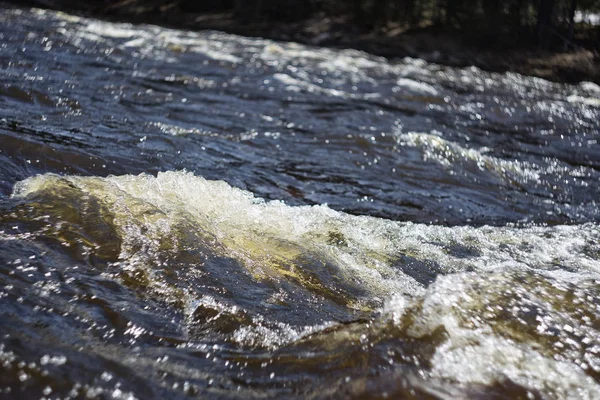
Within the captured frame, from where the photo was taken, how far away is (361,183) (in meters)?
5.04

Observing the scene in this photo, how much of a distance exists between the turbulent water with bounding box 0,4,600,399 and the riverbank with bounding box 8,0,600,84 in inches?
306

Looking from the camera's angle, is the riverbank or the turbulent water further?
the riverbank

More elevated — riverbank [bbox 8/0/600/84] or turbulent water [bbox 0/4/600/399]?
turbulent water [bbox 0/4/600/399]

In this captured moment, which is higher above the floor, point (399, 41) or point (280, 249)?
point (280, 249)

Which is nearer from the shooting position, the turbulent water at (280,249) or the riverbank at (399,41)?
the turbulent water at (280,249)

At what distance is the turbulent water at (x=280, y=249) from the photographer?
78.4 inches

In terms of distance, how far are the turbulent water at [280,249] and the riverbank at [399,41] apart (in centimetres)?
777

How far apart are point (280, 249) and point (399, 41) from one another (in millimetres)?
14565

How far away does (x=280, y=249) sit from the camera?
10.2 feet

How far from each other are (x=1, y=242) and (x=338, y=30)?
1672 cm

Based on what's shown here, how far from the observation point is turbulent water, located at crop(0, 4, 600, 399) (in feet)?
6.53

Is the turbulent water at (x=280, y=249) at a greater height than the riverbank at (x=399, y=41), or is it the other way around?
the turbulent water at (x=280, y=249)

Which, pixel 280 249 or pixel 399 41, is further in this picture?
pixel 399 41

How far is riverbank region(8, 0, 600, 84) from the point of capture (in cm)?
1488
